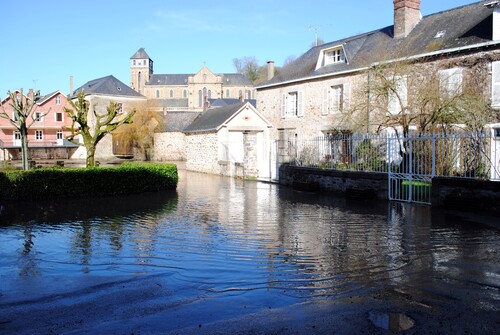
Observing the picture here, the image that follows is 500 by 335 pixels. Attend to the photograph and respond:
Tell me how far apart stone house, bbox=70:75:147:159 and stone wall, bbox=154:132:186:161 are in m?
3.75

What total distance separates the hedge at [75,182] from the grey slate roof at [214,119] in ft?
35.3

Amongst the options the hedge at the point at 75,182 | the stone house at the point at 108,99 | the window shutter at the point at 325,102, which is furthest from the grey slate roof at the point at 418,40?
the stone house at the point at 108,99

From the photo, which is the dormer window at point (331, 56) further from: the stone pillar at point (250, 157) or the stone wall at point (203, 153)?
the stone wall at point (203, 153)

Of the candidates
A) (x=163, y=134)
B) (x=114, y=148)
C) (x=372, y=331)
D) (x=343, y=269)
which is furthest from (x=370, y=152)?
(x=114, y=148)

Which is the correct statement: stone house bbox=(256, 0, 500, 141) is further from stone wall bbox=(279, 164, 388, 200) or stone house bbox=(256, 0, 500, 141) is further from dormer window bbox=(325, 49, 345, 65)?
stone wall bbox=(279, 164, 388, 200)

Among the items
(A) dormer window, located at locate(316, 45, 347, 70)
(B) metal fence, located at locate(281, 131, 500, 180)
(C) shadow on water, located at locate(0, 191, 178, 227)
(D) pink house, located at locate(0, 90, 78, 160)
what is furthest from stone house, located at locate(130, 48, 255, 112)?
(C) shadow on water, located at locate(0, 191, 178, 227)

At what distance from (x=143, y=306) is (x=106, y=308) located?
385 millimetres

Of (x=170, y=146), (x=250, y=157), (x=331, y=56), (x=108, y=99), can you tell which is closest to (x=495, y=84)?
(x=331, y=56)

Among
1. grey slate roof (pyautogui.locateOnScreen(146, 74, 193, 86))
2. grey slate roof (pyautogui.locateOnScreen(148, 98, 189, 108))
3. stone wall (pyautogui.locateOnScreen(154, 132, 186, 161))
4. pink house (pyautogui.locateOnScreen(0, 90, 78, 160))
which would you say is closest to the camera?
stone wall (pyautogui.locateOnScreen(154, 132, 186, 161))

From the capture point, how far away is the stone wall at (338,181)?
14219 mm

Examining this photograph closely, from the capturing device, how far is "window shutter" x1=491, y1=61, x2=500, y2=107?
17.0m

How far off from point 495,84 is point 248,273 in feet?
49.6

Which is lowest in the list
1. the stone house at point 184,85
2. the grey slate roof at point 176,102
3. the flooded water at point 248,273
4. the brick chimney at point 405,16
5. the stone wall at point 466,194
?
the flooded water at point 248,273

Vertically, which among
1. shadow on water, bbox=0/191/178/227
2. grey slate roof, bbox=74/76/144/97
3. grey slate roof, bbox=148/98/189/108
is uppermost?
grey slate roof, bbox=148/98/189/108
